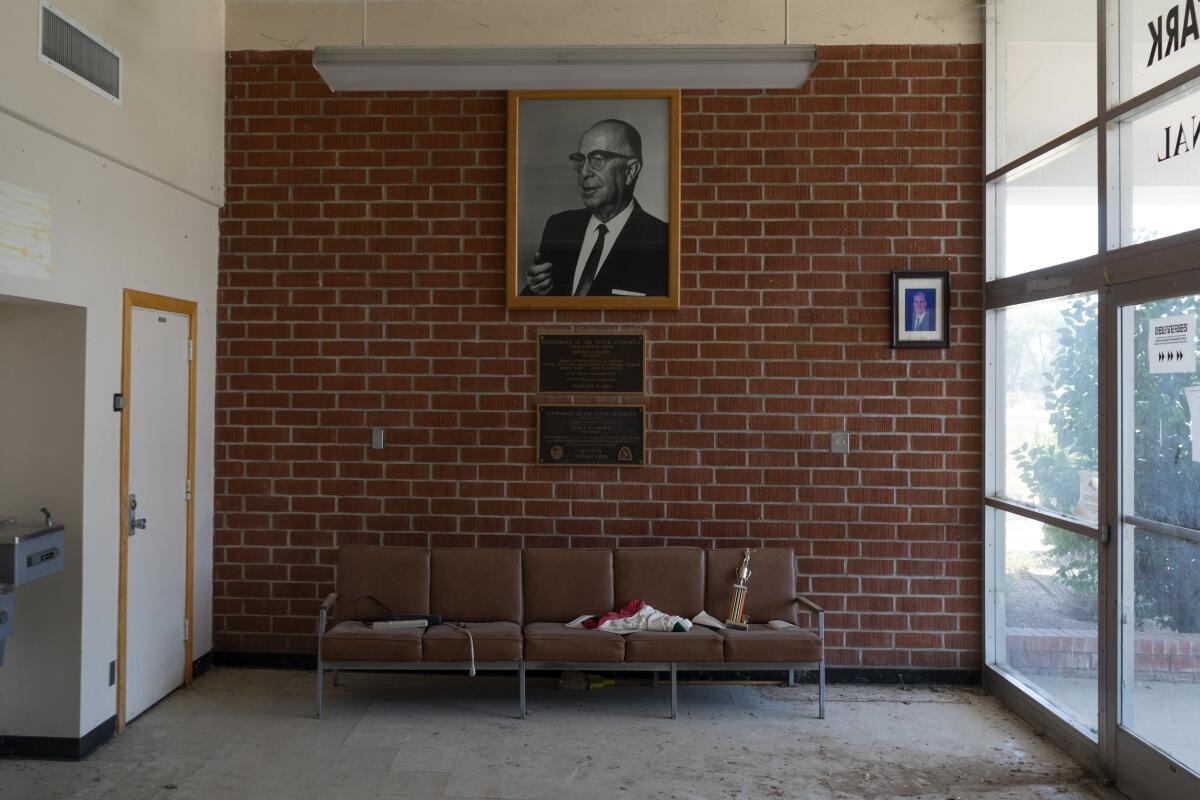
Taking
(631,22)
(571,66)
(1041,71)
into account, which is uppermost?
(631,22)

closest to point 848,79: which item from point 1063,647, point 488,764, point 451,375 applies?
point 451,375

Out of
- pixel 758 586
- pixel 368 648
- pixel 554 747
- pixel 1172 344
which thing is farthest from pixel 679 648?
pixel 1172 344

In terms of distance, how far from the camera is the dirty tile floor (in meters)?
4.04

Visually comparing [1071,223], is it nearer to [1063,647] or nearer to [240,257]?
[1063,647]

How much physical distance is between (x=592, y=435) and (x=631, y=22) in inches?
101

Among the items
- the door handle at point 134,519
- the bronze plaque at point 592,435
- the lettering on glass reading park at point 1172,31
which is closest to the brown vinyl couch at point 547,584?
the bronze plaque at point 592,435

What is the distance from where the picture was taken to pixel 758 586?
5.30 meters

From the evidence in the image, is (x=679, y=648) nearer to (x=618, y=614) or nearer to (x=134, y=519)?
(x=618, y=614)

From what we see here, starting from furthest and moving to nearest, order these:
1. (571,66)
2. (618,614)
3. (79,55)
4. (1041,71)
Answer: (618,614), (1041,71), (79,55), (571,66)

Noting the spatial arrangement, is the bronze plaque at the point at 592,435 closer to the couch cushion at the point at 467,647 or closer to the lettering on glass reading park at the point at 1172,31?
the couch cushion at the point at 467,647

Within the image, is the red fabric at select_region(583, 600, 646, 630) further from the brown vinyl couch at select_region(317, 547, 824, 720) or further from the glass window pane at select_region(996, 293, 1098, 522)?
the glass window pane at select_region(996, 293, 1098, 522)

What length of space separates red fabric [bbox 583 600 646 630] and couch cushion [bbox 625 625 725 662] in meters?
0.30

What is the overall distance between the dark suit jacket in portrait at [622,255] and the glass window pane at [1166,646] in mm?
2908

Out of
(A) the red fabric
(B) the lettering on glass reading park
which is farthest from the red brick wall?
(B) the lettering on glass reading park
